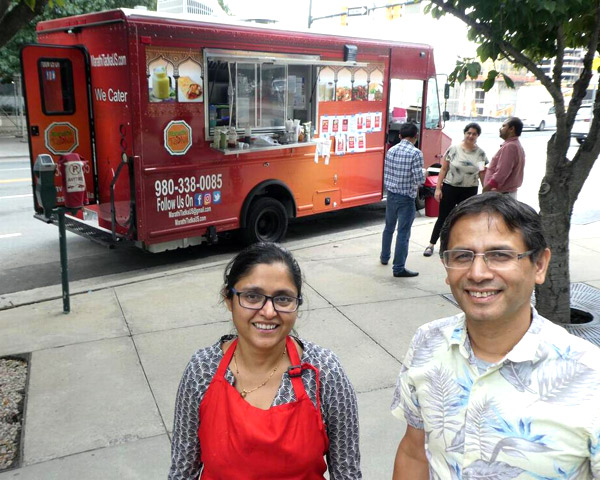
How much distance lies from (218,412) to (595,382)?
108cm

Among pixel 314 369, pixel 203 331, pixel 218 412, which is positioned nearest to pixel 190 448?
pixel 218 412

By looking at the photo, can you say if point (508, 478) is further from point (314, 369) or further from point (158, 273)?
point (158, 273)

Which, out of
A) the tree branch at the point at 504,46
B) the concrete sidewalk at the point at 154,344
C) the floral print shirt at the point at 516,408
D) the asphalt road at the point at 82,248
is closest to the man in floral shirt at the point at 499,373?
the floral print shirt at the point at 516,408

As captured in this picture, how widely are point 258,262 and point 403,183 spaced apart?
198 inches

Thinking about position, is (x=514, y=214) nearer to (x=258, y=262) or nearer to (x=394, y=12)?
(x=258, y=262)

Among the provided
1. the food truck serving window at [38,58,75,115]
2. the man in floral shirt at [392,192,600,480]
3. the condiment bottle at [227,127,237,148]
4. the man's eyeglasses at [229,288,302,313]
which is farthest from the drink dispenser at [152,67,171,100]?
the man in floral shirt at [392,192,600,480]

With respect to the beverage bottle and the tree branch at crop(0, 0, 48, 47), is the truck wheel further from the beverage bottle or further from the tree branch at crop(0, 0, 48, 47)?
the tree branch at crop(0, 0, 48, 47)

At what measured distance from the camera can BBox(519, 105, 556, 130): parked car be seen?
35.6 metres

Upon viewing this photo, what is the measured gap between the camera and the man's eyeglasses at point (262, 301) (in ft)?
6.47

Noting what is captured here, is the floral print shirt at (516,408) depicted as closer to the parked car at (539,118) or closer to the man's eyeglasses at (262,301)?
the man's eyeglasses at (262,301)

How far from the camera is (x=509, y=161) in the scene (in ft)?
22.7

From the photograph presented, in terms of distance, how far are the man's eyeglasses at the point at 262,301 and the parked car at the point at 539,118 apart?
37.2 metres

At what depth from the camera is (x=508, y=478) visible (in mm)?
1535

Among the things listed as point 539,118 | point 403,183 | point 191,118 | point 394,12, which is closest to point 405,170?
point 403,183
